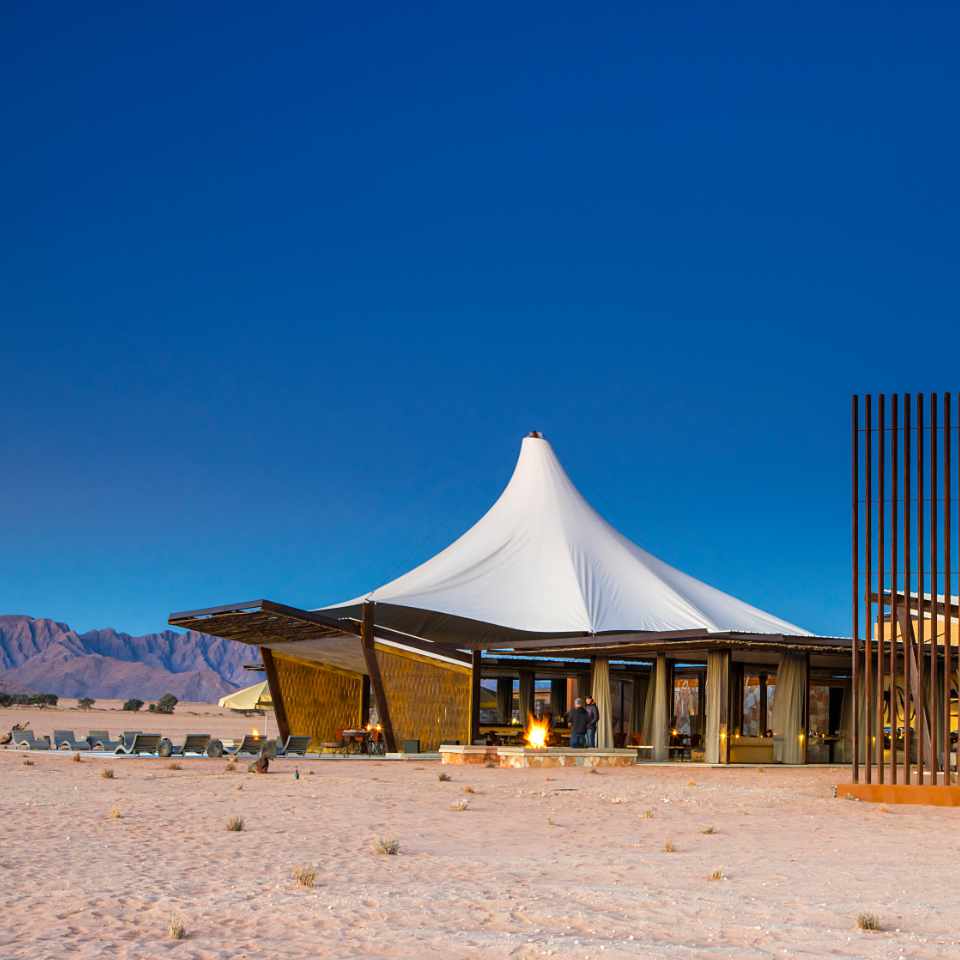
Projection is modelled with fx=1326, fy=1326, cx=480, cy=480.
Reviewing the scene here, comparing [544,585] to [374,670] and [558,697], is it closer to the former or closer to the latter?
[374,670]

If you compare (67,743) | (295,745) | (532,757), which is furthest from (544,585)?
(67,743)

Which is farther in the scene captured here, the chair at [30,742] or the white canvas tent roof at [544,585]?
the white canvas tent roof at [544,585]

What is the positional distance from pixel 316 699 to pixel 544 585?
6310 mm

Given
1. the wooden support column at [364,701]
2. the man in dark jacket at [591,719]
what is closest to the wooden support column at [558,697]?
the wooden support column at [364,701]

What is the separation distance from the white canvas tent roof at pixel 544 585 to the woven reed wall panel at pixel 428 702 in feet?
4.40

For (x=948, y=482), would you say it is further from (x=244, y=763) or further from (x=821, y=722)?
(x=821, y=722)

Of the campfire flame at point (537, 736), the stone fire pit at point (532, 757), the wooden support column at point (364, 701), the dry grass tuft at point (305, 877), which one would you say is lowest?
the dry grass tuft at point (305, 877)

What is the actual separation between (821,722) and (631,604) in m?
6.09

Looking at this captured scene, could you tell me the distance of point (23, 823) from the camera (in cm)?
1125

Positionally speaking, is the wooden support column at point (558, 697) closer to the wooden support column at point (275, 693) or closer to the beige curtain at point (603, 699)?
the beige curtain at point (603, 699)

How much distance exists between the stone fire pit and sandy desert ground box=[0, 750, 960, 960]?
6948mm

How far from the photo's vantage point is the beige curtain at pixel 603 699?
26828mm

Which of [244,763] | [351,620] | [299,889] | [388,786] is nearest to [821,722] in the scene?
[351,620]

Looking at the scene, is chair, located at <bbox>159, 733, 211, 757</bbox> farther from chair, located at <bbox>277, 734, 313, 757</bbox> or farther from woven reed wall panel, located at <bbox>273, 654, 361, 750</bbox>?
woven reed wall panel, located at <bbox>273, 654, 361, 750</bbox>
